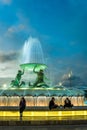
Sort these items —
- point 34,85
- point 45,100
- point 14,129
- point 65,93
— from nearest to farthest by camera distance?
point 14,129 → point 45,100 → point 65,93 → point 34,85

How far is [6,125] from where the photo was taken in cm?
1394

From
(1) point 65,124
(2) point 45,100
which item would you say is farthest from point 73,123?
(2) point 45,100

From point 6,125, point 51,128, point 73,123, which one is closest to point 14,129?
point 6,125

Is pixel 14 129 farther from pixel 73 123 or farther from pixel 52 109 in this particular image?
pixel 52 109

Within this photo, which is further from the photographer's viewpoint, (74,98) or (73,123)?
(74,98)

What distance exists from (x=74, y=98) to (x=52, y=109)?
13686mm

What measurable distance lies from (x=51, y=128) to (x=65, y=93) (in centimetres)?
1948

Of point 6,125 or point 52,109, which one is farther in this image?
point 52,109

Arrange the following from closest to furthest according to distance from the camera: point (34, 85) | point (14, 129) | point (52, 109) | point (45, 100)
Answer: point (14, 129) → point (52, 109) → point (45, 100) → point (34, 85)

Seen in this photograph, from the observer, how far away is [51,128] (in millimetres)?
14016

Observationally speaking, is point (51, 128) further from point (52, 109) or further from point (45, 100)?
point (45, 100)

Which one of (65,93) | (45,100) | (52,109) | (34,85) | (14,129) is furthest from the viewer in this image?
(34,85)

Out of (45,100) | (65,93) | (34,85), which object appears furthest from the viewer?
(34,85)

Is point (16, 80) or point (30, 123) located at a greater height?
point (16, 80)
